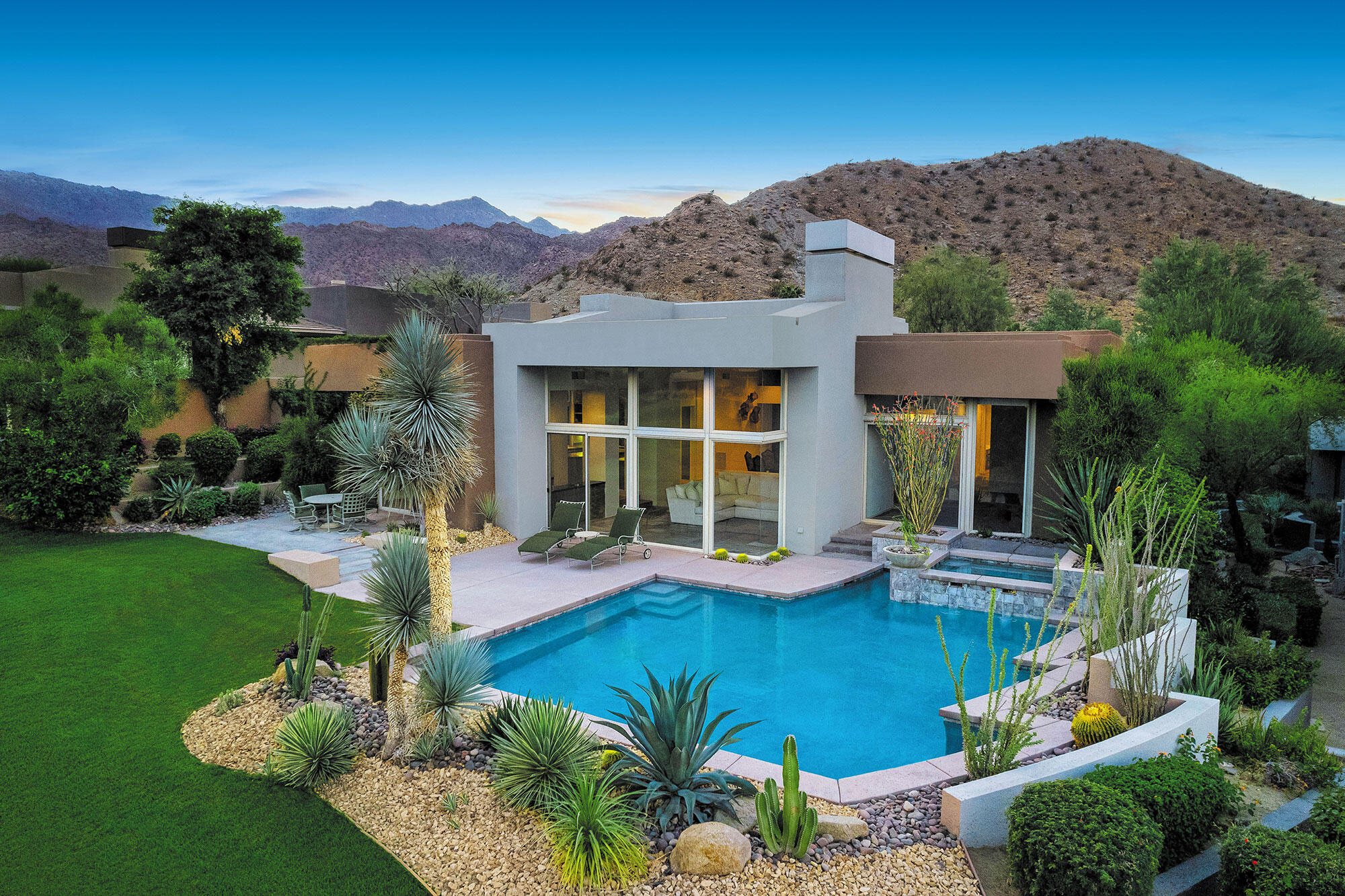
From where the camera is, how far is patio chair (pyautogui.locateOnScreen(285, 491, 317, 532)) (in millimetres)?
15797


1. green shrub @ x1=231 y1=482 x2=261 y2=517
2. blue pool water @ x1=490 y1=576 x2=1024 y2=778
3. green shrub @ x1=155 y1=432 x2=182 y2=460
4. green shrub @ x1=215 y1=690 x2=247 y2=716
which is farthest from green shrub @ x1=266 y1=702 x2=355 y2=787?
green shrub @ x1=155 y1=432 x2=182 y2=460

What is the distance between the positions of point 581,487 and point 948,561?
6.70 m

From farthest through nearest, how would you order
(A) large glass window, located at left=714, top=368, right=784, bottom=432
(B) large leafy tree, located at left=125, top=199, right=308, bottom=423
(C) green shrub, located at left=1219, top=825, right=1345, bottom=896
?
(B) large leafy tree, located at left=125, top=199, right=308, bottom=423 → (A) large glass window, located at left=714, top=368, right=784, bottom=432 → (C) green shrub, located at left=1219, top=825, right=1345, bottom=896

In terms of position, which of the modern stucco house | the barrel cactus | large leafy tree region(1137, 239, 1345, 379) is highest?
large leafy tree region(1137, 239, 1345, 379)

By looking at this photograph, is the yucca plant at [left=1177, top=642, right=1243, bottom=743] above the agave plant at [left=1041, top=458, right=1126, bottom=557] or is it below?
below

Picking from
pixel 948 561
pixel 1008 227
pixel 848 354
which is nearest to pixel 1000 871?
pixel 948 561

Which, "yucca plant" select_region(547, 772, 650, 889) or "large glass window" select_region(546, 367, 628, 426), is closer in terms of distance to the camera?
"yucca plant" select_region(547, 772, 650, 889)

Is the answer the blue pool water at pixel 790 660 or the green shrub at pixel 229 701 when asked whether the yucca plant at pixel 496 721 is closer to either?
the blue pool water at pixel 790 660

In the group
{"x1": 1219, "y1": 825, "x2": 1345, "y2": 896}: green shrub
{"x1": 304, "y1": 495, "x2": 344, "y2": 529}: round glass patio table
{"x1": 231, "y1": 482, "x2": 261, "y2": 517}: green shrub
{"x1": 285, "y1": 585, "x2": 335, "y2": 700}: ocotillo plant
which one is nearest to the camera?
{"x1": 1219, "y1": 825, "x2": 1345, "y2": 896}: green shrub

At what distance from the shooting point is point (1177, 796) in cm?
491

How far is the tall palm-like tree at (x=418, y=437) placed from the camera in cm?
652

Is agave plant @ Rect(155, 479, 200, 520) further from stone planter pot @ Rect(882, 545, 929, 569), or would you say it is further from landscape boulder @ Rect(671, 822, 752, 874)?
landscape boulder @ Rect(671, 822, 752, 874)

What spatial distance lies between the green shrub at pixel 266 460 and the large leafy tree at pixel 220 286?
3.56 meters

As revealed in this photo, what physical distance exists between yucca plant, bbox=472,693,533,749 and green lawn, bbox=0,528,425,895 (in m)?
1.24
